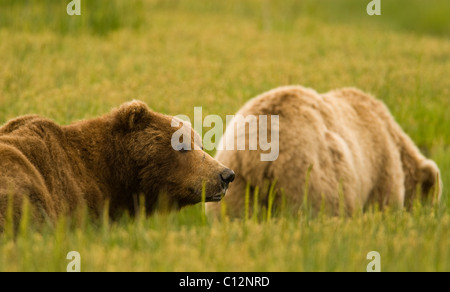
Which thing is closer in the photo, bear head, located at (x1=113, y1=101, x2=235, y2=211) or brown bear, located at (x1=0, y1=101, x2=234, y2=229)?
brown bear, located at (x1=0, y1=101, x2=234, y2=229)

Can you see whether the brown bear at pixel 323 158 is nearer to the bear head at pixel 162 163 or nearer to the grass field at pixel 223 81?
the grass field at pixel 223 81

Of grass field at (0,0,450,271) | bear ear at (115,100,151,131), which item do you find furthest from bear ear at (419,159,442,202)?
bear ear at (115,100,151,131)

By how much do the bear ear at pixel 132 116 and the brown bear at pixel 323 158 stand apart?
1.25 m

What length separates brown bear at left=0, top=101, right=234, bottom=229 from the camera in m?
5.29

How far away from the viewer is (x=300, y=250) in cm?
416

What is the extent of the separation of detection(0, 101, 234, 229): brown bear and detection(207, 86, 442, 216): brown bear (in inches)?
32.8

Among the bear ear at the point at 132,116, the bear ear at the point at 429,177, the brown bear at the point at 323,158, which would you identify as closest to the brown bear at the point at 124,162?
the bear ear at the point at 132,116

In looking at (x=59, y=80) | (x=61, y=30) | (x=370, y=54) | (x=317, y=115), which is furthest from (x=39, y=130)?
(x=370, y=54)

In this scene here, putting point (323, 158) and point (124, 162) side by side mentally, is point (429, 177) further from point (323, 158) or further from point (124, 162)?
point (124, 162)

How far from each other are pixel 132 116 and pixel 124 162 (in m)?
0.38

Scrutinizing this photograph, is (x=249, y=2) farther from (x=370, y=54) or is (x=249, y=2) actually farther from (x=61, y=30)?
(x=61, y=30)

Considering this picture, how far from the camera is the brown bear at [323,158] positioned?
21.4 feet

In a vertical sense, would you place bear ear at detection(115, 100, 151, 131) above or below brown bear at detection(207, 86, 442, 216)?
above

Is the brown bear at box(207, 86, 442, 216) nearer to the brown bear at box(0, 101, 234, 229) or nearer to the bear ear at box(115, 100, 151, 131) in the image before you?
the brown bear at box(0, 101, 234, 229)
